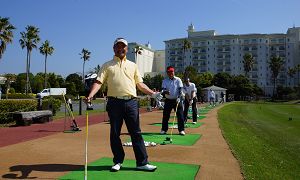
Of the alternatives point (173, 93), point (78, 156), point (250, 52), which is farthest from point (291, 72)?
point (78, 156)

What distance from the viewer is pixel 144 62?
163250 millimetres

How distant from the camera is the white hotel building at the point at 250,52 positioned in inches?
5448

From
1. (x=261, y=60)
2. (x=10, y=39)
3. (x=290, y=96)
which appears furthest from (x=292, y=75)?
(x=10, y=39)

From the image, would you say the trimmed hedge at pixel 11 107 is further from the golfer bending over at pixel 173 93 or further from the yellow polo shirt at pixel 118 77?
the yellow polo shirt at pixel 118 77

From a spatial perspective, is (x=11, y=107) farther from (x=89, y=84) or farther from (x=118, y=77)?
(x=118, y=77)

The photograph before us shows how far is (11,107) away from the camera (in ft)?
61.5

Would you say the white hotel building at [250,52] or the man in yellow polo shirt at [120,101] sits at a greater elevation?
the white hotel building at [250,52]

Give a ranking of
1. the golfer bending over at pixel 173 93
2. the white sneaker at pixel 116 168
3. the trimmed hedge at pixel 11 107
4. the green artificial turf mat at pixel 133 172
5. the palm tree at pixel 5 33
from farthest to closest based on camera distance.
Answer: the palm tree at pixel 5 33 → the trimmed hedge at pixel 11 107 → the golfer bending over at pixel 173 93 → the white sneaker at pixel 116 168 → the green artificial turf mat at pixel 133 172

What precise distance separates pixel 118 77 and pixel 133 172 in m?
1.62

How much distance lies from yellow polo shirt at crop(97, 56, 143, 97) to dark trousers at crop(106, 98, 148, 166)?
0.51ft

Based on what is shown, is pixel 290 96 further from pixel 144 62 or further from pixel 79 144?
pixel 79 144

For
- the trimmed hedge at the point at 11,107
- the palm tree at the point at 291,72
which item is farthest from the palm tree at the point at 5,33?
the palm tree at the point at 291,72

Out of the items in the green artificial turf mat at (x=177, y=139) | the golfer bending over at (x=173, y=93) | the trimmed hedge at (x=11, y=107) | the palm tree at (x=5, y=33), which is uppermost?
the palm tree at (x=5, y=33)

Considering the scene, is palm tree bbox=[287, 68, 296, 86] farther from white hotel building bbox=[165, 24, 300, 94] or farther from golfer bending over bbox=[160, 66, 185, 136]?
golfer bending over bbox=[160, 66, 185, 136]
